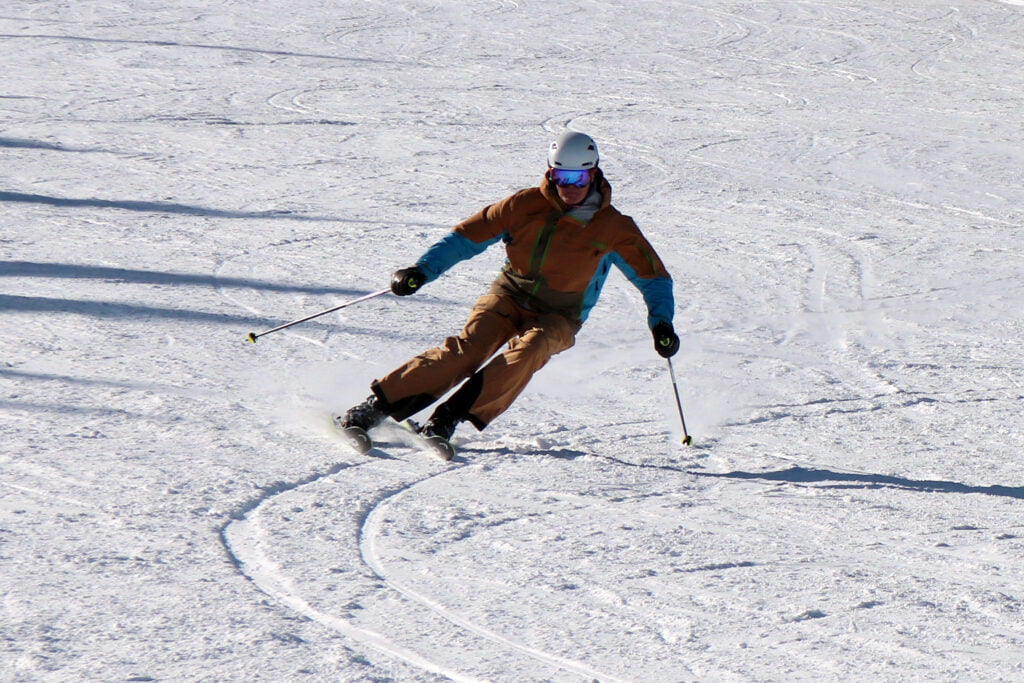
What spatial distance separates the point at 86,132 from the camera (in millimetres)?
12219

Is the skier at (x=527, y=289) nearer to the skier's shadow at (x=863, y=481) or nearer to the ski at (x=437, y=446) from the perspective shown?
the ski at (x=437, y=446)

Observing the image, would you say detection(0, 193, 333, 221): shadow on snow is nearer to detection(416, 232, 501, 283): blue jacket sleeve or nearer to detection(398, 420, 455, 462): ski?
detection(416, 232, 501, 283): blue jacket sleeve

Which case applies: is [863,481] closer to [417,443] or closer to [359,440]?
[417,443]

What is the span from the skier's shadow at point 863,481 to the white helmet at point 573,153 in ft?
4.33

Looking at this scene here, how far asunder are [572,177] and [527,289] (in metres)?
0.53

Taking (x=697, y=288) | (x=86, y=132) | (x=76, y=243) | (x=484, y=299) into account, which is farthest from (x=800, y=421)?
(x=86, y=132)

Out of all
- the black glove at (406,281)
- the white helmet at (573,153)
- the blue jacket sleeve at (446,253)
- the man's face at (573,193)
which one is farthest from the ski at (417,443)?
the white helmet at (573,153)

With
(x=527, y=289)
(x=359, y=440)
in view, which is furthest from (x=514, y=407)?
(x=359, y=440)

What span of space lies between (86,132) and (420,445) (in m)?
8.01

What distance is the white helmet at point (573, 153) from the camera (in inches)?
215

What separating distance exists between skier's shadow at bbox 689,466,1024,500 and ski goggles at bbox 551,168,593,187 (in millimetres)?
1265

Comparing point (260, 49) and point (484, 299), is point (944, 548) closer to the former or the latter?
point (484, 299)

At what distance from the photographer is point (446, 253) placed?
5.69 meters

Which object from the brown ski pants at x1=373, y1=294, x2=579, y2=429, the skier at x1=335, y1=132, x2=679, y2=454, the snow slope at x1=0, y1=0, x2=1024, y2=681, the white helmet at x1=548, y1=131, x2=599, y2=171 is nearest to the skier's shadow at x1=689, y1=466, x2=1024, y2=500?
the snow slope at x1=0, y1=0, x2=1024, y2=681
